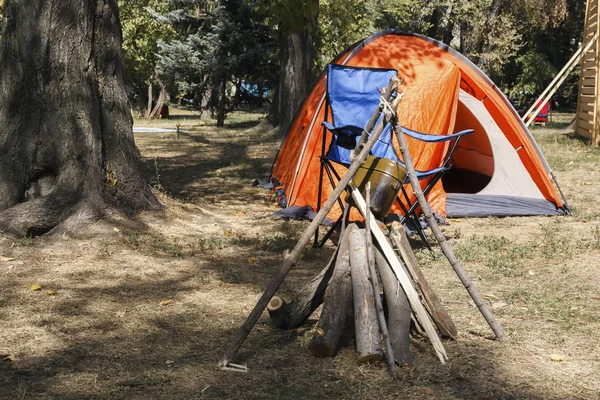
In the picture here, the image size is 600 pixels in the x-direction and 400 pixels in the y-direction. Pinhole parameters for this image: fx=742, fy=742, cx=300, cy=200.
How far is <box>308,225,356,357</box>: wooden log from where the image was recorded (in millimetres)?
4402

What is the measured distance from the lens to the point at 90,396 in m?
3.89

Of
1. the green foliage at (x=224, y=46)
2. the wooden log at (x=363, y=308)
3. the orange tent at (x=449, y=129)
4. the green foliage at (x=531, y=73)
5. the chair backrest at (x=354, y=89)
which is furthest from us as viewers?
the green foliage at (x=531, y=73)

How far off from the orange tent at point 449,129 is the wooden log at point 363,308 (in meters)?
3.82

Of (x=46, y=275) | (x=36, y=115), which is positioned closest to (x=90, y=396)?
(x=46, y=275)

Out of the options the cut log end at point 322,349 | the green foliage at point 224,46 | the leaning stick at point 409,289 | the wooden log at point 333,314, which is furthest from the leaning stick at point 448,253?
the green foliage at point 224,46

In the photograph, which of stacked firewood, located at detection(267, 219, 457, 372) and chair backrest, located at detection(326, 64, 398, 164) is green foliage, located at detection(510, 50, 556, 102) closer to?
chair backrest, located at detection(326, 64, 398, 164)

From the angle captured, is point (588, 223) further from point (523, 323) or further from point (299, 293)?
point (299, 293)

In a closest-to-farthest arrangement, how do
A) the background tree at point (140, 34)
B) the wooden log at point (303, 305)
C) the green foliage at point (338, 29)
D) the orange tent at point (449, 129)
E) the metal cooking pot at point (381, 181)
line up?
the wooden log at point (303, 305) → the metal cooking pot at point (381, 181) → the orange tent at point (449, 129) → the green foliage at point (338, 29) → the background tree at point (140, 34)

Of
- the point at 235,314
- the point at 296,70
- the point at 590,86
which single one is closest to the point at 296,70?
the point at 296,70

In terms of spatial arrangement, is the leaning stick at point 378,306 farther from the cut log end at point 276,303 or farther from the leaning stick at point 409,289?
the cut log end at point 276,303

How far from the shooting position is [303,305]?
4871 mm

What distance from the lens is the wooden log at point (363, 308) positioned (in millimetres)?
4250

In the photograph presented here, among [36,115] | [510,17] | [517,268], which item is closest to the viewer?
[517,268]

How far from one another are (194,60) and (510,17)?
35.7ft
